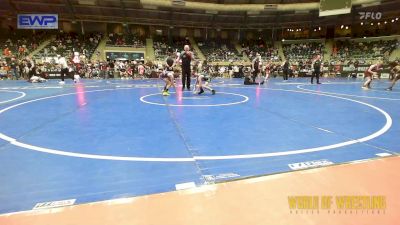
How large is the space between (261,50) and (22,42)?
31.5 meters

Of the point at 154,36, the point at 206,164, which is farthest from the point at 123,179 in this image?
the point at 154,36

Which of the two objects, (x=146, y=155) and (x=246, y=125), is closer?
(x=146, y=155)

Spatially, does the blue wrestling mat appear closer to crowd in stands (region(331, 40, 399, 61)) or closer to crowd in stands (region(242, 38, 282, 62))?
crowd in stands (region(242, 38, 282, 62))

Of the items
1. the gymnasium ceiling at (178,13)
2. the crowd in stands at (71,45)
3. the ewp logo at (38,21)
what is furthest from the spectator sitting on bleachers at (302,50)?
the ewp logo at (38,21)

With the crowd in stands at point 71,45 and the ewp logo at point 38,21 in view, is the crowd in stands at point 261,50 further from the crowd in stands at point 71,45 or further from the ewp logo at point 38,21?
the ewp logo at point 38,21

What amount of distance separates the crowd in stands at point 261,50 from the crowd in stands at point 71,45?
20.9 metres

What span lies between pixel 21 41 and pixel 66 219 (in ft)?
121

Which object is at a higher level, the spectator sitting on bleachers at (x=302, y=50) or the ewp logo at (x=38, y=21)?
the ewp logo at (x=38, y=21)

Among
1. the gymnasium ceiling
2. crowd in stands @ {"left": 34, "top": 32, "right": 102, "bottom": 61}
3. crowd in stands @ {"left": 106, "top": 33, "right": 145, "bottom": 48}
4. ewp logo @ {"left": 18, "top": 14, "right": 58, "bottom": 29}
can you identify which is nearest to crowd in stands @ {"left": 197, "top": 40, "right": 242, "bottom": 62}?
the gymnasium ceiling

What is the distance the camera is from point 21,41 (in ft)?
104

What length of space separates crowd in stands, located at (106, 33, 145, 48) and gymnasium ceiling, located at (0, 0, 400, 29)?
6.67ft

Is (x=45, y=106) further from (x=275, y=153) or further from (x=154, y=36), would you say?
(x=154, y=36)

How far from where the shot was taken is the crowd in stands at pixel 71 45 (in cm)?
3082

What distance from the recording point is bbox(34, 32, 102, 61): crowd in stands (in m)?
30.8
